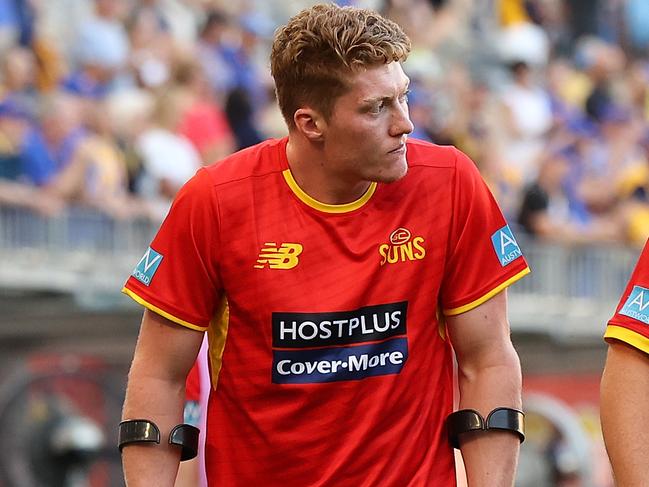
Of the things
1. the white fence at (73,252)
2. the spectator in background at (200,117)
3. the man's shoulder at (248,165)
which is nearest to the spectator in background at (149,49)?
the spectator in background at (200,117)

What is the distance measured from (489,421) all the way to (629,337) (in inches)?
21.3

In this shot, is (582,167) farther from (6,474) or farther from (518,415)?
(518,415)

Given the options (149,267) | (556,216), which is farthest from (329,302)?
(556,216)

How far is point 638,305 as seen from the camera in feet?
16.5

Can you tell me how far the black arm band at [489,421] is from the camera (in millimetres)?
5266

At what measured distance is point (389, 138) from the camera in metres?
5.10

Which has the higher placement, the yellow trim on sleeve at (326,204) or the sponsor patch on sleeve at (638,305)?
the yellow trim on sleeve at (326,204)

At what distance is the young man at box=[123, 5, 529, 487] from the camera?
5.22 meters

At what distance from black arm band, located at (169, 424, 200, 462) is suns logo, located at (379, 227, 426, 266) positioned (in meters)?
0.79

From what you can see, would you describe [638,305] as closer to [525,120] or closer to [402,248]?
[402,248]

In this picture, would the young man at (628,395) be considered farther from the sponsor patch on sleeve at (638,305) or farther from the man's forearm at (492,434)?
the man's forearm at (492,434)

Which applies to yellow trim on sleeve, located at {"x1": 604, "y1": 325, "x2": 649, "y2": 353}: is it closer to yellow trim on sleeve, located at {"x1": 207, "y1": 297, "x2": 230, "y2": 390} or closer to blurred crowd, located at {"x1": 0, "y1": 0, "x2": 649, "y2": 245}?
yellow trim on sleeve, located at {"x1": 207, "y1": 297, "x2": 230, "y2": 390}

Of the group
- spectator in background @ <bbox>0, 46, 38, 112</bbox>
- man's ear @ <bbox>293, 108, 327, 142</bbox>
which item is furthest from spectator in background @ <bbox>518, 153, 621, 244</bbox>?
man's ear @ <bbox>293, 108, 327, 142</bbox>

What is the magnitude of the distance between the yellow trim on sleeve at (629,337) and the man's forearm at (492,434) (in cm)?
40
